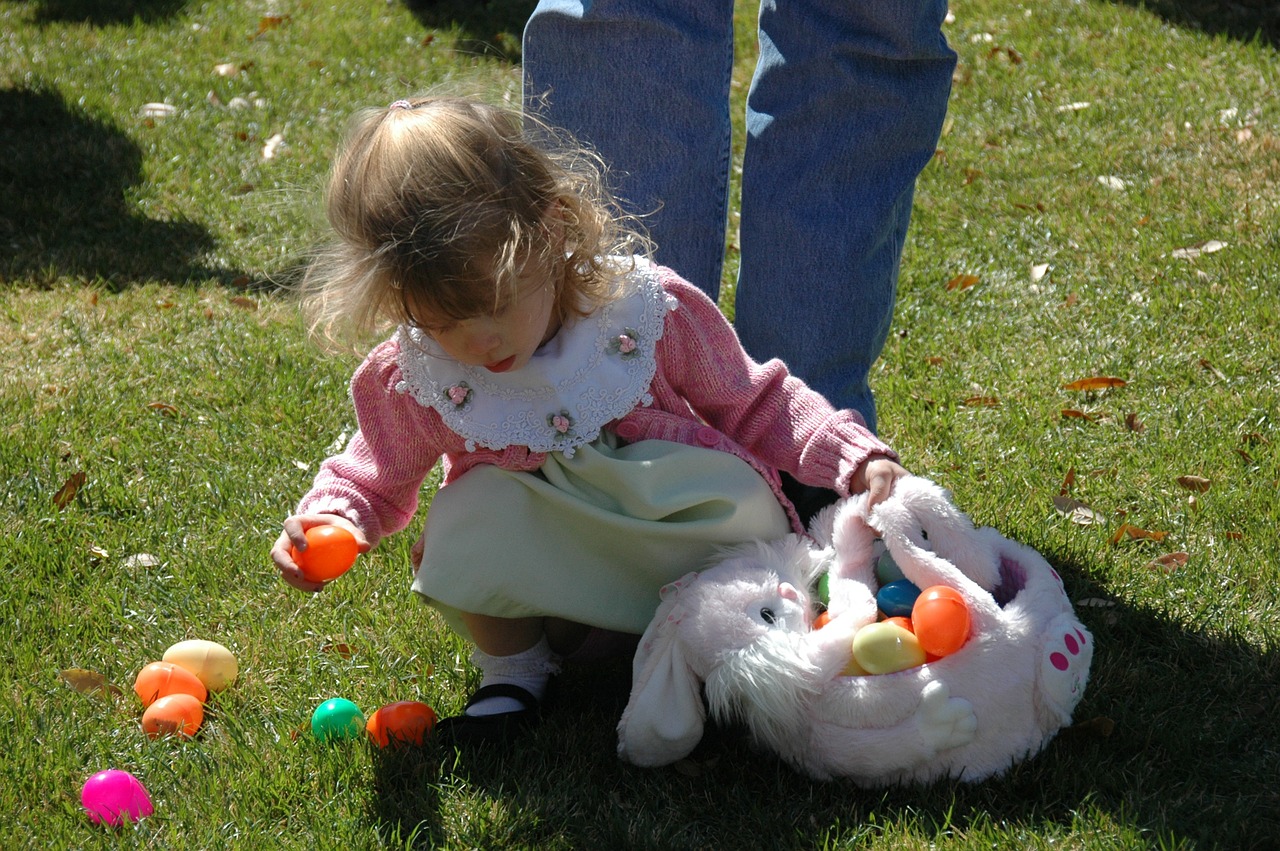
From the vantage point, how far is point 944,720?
1.96 metres

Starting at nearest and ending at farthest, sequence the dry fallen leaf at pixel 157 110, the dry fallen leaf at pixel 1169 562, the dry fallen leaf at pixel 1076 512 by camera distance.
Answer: the dry fallen leaf at pixel 1169 562, the dry fallen leaf at pixel 1076 512, the dry fallen leaf at pixel 157 110

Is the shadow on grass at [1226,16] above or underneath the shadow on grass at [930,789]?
above

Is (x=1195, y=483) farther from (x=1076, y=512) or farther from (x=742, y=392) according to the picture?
(x=742, y=392)

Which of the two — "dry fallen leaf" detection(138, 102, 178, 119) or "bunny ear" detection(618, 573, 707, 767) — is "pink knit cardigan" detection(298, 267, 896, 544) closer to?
"bunny ear" detection(618, 573, 707, 767)

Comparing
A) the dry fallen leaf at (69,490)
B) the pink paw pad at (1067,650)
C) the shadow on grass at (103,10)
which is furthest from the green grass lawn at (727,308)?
the shadow on grass at (103,10)

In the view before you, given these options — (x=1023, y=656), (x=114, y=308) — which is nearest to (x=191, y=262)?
(x=114, y=308)

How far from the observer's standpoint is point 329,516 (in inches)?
86.8

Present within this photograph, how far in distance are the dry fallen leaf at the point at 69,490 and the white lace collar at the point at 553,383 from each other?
126 cm

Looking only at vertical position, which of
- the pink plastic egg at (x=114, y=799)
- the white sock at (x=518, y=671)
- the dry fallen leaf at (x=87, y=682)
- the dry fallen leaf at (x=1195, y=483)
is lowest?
the dry fallen leaf at (x=87, y=682)

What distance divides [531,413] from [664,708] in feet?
1.81

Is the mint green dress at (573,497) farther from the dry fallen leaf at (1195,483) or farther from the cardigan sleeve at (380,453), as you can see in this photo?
the dry fallen leaf at (1195,483)

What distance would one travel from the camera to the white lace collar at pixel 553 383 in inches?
87.0

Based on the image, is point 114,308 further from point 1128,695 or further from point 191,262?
point 1128,695

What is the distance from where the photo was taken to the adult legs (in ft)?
8.49
